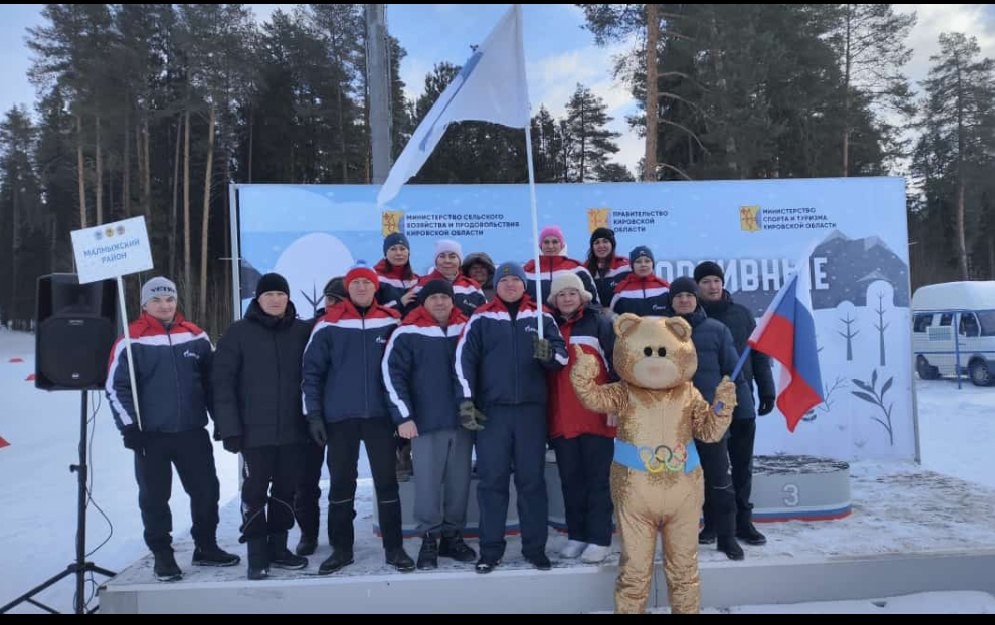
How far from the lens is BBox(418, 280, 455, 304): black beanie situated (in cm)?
388

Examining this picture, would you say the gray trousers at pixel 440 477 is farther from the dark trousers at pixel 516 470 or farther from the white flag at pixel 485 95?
the white flag at pixel 485 95

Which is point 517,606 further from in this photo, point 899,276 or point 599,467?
point 899,276

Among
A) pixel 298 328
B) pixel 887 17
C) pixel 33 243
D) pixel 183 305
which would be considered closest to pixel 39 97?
pixel 183 305

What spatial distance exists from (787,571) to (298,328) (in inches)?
119

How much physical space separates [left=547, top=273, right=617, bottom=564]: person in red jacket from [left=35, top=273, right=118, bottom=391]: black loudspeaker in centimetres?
259

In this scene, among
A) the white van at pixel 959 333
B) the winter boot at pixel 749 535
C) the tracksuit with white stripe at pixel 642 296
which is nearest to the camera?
the winter boot at pixel 749 535

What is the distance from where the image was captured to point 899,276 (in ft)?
21.5

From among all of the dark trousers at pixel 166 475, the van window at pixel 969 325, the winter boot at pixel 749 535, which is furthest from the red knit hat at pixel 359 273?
the van window at pixel 969 325

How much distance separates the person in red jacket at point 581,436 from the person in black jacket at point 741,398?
0.75 meters

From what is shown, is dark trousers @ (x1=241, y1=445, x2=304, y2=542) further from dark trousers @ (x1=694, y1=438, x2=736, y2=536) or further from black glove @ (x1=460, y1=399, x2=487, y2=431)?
dark trousers @ (x1=694, y1=438, x2=736, y2=536)

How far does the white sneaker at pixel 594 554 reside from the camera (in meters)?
3.68

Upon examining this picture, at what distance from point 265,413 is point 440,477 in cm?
104

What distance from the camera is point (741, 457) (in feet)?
13.4

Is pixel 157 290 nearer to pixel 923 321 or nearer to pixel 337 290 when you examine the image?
pixel 337 290
